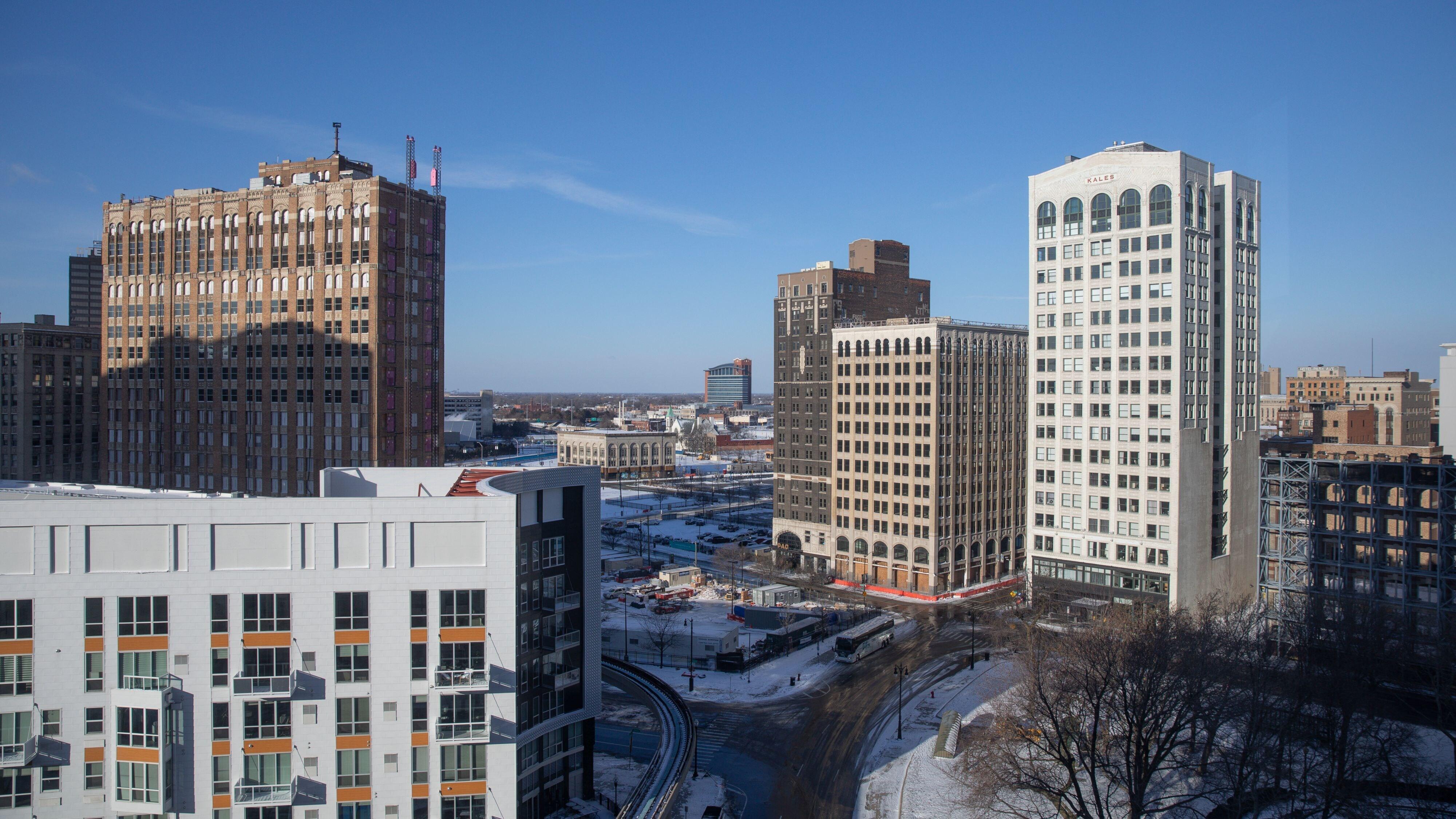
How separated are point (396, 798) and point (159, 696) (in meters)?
8.25

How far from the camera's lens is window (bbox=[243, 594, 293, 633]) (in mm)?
29625

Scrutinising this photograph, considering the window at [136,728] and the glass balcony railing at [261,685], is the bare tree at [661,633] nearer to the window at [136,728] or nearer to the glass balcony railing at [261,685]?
the glass balcony railing at [261,685]

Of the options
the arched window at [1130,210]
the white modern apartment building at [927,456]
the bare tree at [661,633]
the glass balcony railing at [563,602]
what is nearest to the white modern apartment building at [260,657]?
the glass balcony railing at [563,602]

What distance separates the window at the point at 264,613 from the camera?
29.6 m

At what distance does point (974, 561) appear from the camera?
8781 cm

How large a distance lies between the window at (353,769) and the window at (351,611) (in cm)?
422

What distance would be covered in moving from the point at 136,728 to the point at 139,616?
356 centimetres

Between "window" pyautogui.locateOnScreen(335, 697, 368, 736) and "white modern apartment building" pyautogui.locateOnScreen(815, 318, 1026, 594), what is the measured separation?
204 feet

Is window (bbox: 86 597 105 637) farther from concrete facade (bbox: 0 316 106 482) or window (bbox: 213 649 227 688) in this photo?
concrete facade (bbox: 0 316 106 482)

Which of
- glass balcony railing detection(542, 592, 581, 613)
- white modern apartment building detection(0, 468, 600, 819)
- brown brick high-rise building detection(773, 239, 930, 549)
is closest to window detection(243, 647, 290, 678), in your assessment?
white modern apartment building detection(0, 468, 600, 819)

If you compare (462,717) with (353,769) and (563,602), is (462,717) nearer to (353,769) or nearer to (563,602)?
(353,769)

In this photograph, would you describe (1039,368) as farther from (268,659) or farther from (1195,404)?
(268,659)

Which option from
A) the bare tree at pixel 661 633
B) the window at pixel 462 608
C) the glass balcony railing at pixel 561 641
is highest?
the window at pixel 462 608

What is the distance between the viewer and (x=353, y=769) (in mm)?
30219
